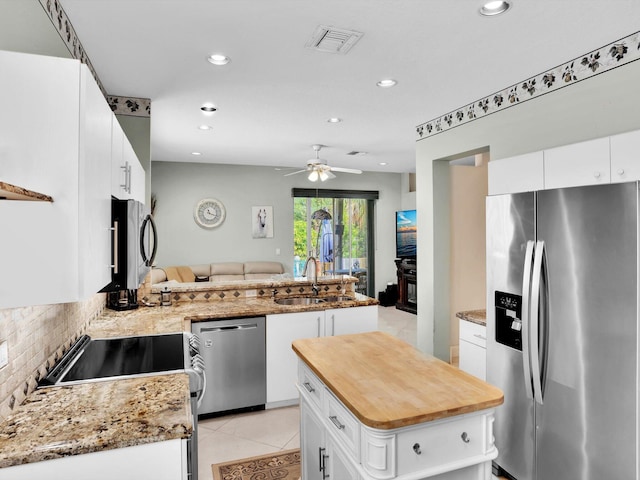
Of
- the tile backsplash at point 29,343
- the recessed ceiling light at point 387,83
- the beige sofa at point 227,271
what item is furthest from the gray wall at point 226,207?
the tile backsplash at point 29,343

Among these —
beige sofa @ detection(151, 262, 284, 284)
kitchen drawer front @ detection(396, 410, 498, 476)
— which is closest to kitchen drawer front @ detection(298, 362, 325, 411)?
kitchen drawer front @ detection(396, 410, 498, 476)

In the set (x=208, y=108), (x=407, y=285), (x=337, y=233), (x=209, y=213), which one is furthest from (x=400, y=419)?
(x=337, y=233)

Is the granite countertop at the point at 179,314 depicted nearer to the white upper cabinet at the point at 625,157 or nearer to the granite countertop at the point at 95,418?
A: the granite countertop at the point at 95,418

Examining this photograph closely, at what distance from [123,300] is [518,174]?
306 centimetres

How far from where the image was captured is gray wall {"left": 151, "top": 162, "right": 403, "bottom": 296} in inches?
267

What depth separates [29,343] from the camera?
5.32ft

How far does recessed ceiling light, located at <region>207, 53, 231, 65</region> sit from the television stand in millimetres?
5618

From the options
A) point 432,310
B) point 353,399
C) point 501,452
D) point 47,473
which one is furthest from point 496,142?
point 47,473

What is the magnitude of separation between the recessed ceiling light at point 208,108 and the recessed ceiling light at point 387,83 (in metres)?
1.49

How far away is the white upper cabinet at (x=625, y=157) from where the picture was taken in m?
1.95

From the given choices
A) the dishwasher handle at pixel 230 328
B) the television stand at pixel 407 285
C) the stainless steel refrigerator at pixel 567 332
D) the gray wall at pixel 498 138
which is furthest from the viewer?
the television stand at pixel 407 285

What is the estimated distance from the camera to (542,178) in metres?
2.41

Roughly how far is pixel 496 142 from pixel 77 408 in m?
3.20

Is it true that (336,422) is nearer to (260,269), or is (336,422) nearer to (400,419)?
(400,419)
